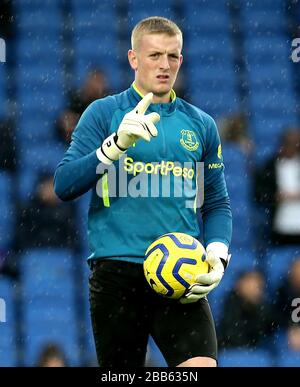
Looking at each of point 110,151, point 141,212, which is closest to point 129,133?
point 110,151

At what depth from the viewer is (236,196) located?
10.6 meters

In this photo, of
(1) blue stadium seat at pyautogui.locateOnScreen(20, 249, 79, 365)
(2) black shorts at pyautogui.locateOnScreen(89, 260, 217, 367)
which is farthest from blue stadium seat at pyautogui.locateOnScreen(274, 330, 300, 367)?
(2) black shorts at pyautogui.locateOnScreen(89, 260, 217, 367)

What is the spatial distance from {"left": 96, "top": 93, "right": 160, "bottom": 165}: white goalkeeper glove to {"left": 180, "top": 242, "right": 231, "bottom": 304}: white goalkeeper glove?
66 cm

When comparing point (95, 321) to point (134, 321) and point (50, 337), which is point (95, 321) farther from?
point (50, 337)

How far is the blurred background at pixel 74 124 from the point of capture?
9234 mm

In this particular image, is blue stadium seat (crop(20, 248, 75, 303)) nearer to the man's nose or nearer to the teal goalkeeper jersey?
the teal goalkeeper jersey

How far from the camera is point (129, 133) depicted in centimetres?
475

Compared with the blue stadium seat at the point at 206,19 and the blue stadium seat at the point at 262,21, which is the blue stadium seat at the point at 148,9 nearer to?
the blue stadium seat at the point at 206,19

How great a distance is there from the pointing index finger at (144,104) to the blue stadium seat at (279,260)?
521cm

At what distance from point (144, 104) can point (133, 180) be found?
0.37 meters

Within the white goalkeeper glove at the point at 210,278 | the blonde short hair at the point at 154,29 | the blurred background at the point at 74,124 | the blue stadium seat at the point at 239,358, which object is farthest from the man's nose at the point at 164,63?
the blue stadium seat at the point at 239,358

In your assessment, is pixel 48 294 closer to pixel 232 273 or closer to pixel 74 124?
pixel 74 124

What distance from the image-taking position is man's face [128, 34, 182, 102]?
508cm
